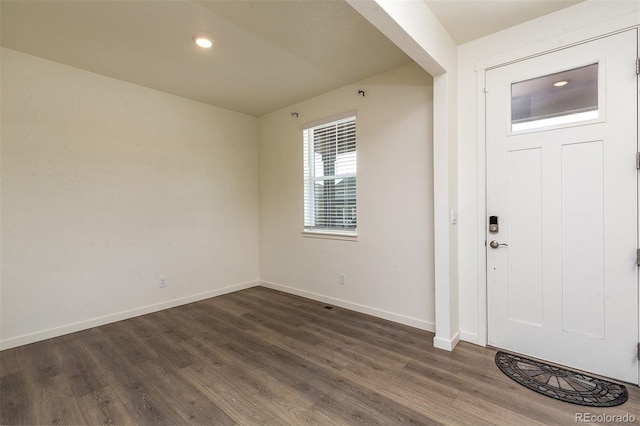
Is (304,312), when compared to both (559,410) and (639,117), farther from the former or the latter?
(639,117)

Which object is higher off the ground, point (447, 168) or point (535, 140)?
point (535, 140)

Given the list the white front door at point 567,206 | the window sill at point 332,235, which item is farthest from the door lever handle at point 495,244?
the window sill at point 332,235

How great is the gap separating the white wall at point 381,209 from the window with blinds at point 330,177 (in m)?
0.14

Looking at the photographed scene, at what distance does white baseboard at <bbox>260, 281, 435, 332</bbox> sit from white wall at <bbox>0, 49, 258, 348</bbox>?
0.87 m

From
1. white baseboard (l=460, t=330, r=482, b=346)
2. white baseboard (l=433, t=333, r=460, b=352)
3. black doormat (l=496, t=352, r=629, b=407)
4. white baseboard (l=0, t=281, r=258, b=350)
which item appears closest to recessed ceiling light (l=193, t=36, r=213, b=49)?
white baseboard (l=0, t=281, r=258, b=350)

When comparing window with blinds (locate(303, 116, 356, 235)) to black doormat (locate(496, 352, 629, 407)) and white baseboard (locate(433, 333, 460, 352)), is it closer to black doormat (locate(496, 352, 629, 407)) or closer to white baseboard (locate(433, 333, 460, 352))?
white baseboard (locate(433, 333, 460, 352))

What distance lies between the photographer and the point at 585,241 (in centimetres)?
217

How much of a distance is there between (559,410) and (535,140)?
6.13 ft

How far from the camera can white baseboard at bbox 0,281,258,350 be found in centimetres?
279

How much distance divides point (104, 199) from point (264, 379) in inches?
105

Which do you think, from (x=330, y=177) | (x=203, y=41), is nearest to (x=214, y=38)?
(x=203, y=41)

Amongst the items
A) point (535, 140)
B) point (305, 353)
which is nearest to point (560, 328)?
point (535, 140)

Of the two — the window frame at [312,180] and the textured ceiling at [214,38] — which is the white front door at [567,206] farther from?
the window frame at [312,180]

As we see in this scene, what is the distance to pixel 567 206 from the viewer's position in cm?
223
